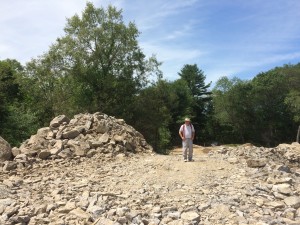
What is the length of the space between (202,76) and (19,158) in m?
44.1

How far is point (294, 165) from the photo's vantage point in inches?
594

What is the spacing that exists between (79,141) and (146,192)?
15.0 feet

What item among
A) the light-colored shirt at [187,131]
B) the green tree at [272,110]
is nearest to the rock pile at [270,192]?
the light-colored shirt at [187,131]

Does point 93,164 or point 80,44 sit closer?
Result: point 93,164

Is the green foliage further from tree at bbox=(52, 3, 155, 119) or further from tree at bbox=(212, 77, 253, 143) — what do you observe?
tree at bbox=(212, 77, 253, 143)

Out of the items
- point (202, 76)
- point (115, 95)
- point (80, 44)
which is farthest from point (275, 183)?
point (202, 76)

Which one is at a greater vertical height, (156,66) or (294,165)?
(156,66)

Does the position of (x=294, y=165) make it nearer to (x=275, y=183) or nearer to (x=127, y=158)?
(x=275, y=183)

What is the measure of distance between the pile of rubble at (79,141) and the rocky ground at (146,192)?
23 cm

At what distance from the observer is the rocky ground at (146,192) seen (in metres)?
7.92

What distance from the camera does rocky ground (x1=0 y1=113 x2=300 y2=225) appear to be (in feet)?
26.0

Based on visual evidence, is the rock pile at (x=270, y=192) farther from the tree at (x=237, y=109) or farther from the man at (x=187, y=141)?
the tree at (x=237, y=109)

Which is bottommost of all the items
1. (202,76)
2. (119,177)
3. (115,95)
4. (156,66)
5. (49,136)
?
(119,177)

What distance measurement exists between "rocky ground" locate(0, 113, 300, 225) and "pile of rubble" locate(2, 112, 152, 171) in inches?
9.2
